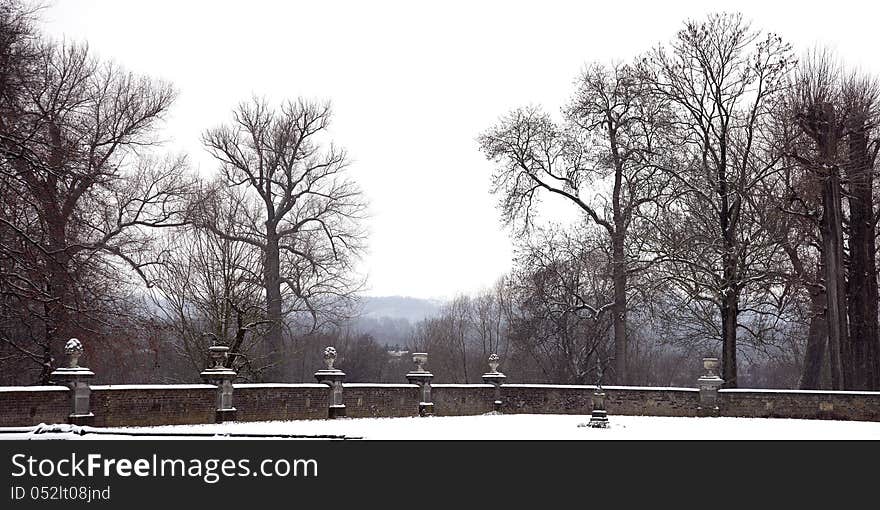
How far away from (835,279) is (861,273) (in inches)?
102

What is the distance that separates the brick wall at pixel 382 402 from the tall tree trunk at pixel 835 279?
4.32m

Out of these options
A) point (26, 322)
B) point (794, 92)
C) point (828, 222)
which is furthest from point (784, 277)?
point (26, 322)

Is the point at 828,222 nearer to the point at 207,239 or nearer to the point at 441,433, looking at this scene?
the point at 441,433

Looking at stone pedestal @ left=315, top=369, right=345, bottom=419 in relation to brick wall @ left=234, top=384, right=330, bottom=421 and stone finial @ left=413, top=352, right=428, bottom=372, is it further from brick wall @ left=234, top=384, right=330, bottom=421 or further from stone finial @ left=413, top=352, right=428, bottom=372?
stone finial @ left=413, top=352, right=428, bottom=372

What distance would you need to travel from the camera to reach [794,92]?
32656 mm

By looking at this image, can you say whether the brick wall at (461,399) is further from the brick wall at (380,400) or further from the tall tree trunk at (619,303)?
the tall tree trunk at (619,303)

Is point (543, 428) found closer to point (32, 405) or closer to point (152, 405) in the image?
point (152, 405)

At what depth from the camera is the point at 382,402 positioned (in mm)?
26391

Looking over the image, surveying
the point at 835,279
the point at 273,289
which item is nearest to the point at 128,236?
the point at 273,289

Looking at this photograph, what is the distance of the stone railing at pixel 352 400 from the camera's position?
19609 mm

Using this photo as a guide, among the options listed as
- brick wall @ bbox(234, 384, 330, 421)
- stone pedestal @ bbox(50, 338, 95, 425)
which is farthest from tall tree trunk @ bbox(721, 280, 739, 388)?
stone pedestal @ bbox(50, 338, 95, 425)

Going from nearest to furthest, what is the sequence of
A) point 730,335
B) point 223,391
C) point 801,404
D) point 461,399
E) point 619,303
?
point 223,391
point 801,404
point 461,399
point 730,335
point 619,303

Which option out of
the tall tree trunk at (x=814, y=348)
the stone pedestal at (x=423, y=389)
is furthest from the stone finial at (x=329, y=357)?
the tall tree trunk at (x=814, y=348)

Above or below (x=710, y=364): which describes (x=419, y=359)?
above
